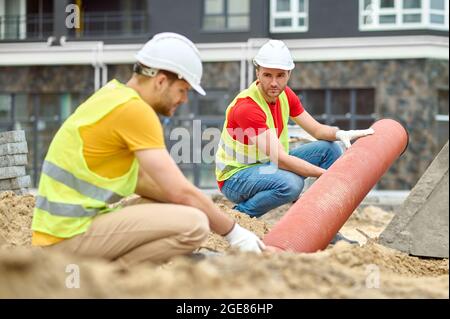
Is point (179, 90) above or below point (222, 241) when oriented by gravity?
above

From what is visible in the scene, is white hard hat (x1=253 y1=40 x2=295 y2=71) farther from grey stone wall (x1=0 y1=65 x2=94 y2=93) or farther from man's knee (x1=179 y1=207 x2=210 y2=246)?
grey stone wall (x1=0 y1=65 x2=94 y2=93)

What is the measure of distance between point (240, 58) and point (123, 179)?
16756 mm

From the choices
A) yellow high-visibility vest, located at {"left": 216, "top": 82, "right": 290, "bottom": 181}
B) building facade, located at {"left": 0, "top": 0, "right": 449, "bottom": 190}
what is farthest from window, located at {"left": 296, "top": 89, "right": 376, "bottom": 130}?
yellow high-visibility vest, located at {"left": 216, "top": 82, "right": 290, "bottom": 181}

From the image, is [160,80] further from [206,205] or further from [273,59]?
[273,59]

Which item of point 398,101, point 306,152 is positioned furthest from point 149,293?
point 398,101

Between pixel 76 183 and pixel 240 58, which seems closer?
pixel 76 183

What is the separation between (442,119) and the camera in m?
20.4

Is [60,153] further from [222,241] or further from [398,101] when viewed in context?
[398,101]

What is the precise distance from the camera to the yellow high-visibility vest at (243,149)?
667cm

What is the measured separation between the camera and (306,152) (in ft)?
23.1

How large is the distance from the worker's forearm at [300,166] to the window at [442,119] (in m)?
14.4

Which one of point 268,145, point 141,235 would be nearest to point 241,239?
point 141,235

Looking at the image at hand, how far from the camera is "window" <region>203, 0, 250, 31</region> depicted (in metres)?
21.3
